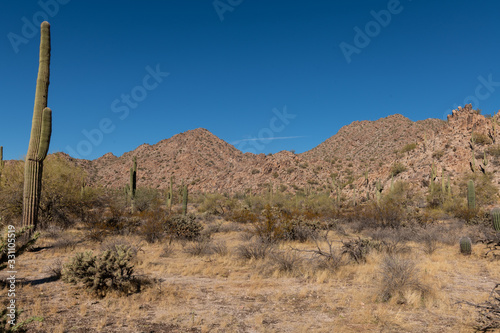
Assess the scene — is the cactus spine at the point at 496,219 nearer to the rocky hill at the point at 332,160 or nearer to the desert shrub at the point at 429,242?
the desert shrub at the point at 429,242

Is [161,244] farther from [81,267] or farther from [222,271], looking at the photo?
[81,267]

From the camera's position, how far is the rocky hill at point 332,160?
3653cm

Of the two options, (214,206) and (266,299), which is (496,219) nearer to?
(266,299)

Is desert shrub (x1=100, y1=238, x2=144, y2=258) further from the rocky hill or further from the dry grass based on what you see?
the rocky hill

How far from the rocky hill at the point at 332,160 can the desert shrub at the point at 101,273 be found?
33427 mm

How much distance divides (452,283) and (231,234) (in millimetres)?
11279

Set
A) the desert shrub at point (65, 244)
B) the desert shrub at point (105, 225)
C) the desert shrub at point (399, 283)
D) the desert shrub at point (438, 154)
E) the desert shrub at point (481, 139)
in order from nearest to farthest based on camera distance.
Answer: the desert shrub at point (399, 283) → the desert shrub at point (65, 244) → the desert shrub at point (105, 225) → the desert shrub at point (481, 139) → the desert shrub at point (438, 154)

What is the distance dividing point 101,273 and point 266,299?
350cm

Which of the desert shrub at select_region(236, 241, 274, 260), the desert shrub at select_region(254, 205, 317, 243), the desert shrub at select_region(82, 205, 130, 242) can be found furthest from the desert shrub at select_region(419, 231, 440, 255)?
the desert shrub at select_region(82, 205, 130, 242)

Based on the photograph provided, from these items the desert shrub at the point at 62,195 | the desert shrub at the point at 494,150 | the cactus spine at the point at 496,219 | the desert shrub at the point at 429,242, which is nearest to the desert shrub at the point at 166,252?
the desert shrub at the point at 62,195

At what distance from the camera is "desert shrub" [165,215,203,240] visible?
13164 millimetres

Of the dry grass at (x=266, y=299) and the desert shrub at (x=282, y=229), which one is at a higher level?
the desert shrub at (x=282, y=229)

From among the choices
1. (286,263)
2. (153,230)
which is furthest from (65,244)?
(286,263)

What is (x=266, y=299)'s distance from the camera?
6285 mm
